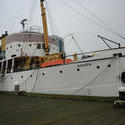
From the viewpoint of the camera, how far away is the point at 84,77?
9.71 metres

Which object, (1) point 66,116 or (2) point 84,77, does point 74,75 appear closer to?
(2) point 84,77

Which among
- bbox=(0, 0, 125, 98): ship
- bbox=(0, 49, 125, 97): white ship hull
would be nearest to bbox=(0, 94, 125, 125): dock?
bbox=(0, 0, 125, 98): ship

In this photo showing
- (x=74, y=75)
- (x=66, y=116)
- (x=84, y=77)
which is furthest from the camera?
(x=74, y=75)

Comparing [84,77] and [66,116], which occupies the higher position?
[84,77]

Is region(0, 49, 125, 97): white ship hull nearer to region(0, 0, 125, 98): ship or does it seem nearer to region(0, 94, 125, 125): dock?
region(0, 0, 125, 98): ship

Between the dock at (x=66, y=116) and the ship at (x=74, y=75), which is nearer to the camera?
the dock at (x=66, y=116)

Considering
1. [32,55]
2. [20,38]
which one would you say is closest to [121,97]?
[32,55]

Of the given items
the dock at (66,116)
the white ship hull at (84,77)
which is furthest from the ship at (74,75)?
the dock at (66,116)

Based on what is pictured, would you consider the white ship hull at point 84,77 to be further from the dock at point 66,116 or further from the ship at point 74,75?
the dock at point 66,116

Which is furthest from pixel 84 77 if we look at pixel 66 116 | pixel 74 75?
pixel 66 116

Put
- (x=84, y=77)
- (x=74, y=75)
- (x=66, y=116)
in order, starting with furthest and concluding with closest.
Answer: (x=74, y=75) < (x=84, y=77) < (x=66, y=116)

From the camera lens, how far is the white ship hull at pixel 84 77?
28.7 feet

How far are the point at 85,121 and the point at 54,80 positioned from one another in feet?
22.1

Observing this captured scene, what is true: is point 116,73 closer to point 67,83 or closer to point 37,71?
point 67,83
